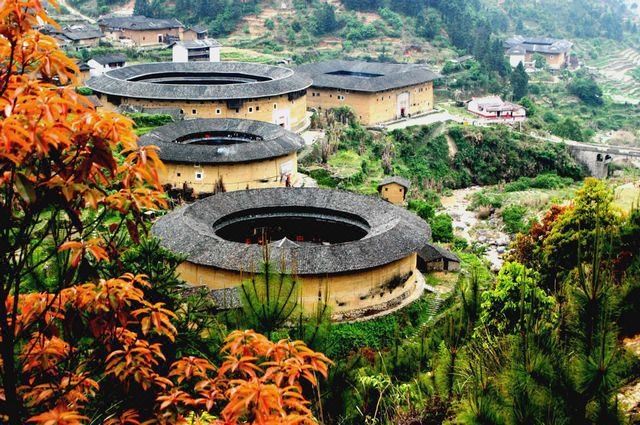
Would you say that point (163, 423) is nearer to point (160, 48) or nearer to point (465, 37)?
point (160, 48)

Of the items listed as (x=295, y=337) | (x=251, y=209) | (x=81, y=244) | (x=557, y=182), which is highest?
(x=81, y=244)

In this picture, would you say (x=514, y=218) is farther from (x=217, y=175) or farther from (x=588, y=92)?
(x=588, y=92)

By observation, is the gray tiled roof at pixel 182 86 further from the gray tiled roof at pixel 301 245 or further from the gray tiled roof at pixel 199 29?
the gray tiled roof at pixel 199 29

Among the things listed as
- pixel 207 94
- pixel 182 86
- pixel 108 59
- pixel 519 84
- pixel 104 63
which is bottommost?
pixel 519 84

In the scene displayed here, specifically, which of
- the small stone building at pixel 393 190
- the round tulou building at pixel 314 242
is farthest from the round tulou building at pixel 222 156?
the round tulou building at pixel 314 242

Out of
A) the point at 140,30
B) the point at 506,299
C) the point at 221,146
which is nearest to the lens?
the point at 506,299

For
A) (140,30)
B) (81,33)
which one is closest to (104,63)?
(81,33)

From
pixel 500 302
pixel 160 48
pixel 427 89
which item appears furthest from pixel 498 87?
pixel 500 302
